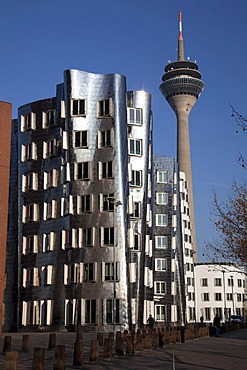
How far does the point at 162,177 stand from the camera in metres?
90.6

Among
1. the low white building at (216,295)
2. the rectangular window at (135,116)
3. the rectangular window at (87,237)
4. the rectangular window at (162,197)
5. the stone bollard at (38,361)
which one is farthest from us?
the low white building at (216,295)

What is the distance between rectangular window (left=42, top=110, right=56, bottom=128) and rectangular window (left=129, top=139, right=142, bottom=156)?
911cm

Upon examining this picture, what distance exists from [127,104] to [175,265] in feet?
108

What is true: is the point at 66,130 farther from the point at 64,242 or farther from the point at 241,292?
the point at 241,292

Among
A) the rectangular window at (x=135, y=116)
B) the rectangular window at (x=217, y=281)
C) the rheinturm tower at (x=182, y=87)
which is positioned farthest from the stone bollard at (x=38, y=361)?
the rheinturm tower at (x=182, y=87)

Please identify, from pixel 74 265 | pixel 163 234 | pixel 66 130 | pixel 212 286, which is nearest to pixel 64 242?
pixel 74 265

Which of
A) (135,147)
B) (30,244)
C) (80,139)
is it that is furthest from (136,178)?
(30,244)

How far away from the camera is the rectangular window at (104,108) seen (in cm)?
5975

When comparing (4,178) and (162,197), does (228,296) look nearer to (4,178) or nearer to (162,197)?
(162,197)

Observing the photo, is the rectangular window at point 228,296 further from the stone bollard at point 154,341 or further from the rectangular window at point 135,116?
the stone bollard at point 154,341

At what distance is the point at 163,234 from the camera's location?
87875mm

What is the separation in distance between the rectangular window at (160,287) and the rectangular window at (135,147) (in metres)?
28.6

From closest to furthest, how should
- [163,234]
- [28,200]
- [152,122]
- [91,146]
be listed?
[91,146] < [28,200] < [152,122] < [163,234]

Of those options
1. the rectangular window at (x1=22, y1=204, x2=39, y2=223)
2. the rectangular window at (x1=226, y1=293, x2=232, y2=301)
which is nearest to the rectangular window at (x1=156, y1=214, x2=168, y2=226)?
the rectangular window at (x1=22, y1=204, x2=39, y2=223)
